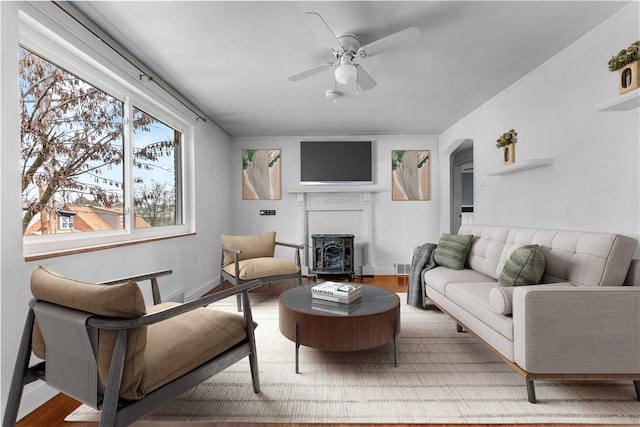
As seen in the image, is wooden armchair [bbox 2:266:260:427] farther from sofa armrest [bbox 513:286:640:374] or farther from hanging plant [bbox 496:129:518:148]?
hanging plant [bbox 496:129:518:148]

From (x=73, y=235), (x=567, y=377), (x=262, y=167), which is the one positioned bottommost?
(x=567, y=377)

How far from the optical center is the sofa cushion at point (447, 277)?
2.68m

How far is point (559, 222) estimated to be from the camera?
98.9 inches

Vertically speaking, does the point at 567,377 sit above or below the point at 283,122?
below

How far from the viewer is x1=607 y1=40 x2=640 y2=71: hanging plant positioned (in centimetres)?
178

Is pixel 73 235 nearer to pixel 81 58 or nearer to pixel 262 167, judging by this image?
pixel 81 58

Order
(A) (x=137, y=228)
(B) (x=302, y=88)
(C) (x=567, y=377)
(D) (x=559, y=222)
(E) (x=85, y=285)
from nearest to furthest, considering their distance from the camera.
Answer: (E) (x=85, y=285), (C) (x=567, y=377), (D) (x=559, y=222), (A) (x=137, y=228), (B) (x=302, y=88)

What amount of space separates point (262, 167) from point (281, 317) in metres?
3.39

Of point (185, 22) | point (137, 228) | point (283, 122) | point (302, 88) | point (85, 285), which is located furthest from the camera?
point (283, 122)

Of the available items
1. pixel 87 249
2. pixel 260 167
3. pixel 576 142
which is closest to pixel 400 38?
pixel 576 142

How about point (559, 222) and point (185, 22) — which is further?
point (559, 222)

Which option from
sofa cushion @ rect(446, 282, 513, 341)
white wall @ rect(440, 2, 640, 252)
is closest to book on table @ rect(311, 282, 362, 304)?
sofa cushion @ rect(446, 282, 513, 341)

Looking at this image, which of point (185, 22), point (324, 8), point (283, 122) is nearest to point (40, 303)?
point (185, 22)

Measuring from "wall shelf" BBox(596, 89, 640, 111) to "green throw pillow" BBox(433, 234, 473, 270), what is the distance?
1.61m
